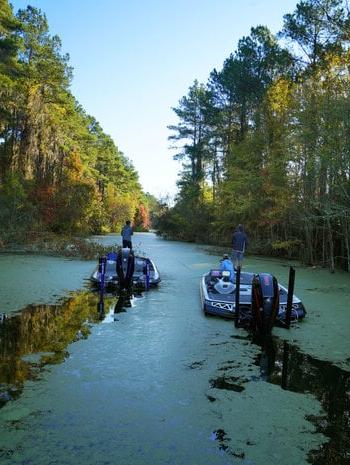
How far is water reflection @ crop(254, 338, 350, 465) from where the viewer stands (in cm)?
386

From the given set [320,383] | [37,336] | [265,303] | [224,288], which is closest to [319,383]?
[320,383]

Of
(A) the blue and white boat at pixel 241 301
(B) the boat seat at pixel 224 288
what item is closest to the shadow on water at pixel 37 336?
(A) the blue and white boat at pixel 241 301

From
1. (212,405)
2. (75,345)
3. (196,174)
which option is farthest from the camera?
(196,174)

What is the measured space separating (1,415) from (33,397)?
486 millimetres

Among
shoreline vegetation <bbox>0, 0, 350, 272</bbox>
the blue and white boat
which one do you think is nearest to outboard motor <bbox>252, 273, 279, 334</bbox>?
the blue and white boat

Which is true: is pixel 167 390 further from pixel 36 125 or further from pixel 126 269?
pixel 36 125

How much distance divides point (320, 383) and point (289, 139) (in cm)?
1648

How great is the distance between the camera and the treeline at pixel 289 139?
57.2 ft

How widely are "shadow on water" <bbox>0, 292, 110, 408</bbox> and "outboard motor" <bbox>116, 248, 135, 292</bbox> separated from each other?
3.20 ft

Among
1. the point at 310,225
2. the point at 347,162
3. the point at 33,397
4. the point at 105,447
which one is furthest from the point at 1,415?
the point at 310,225

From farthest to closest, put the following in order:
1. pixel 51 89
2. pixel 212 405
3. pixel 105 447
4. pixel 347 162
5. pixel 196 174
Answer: pixel 196 174 → pixel 51 89 → pixel 347 162 → pixel 212 405 → pixel 105 447

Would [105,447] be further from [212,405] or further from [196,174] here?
[196,174]

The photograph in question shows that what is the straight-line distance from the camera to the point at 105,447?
147 inches

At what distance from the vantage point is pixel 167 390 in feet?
16.6
